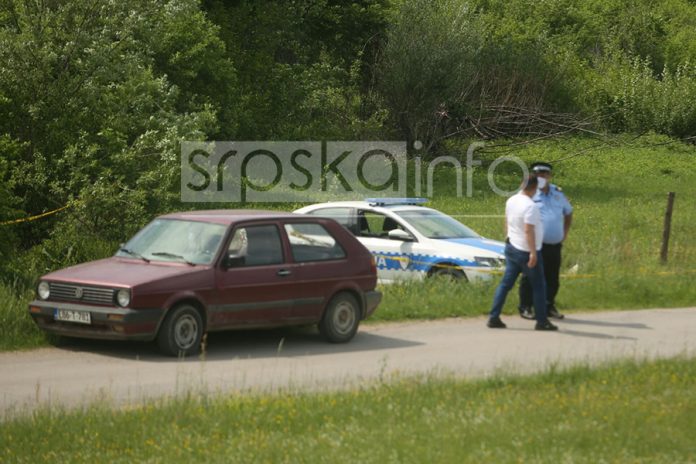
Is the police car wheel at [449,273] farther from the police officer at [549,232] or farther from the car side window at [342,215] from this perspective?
the police officer at [549,232]

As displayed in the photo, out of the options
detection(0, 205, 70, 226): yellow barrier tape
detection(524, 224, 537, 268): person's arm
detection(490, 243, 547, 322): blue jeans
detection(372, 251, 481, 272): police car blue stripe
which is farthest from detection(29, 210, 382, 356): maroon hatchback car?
detection(0, 205, 70, 226): yellow barrier tape

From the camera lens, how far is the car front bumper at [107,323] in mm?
12289

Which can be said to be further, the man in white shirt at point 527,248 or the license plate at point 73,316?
the man in white shirt at point 527,248

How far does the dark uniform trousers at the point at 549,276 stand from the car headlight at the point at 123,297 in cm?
524

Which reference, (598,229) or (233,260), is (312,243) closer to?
(233,260)

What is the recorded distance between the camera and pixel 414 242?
63.4 feet

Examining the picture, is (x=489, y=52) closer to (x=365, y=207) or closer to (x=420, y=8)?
(x=420, y=8)

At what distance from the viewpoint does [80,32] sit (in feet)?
87.9

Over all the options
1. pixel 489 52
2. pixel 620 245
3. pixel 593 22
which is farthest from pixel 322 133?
pixel 593 22

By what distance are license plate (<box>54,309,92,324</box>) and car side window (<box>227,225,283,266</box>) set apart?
1.61m

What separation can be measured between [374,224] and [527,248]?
19.0 feet

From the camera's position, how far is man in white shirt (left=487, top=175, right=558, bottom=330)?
46.9 feet

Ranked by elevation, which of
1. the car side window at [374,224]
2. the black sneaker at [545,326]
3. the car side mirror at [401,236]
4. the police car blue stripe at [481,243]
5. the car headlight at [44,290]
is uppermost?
the car side window at [374,224]

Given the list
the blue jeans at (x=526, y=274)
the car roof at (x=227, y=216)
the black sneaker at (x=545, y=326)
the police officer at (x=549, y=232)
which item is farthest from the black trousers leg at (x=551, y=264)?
the car roof at (x=227, y=216)
